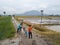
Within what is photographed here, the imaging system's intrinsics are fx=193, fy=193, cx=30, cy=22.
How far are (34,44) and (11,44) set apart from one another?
203 centimetres

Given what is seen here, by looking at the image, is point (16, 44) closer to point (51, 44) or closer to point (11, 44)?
point (11, 44)

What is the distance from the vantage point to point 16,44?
16453 mm

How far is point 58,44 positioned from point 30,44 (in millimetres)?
2770

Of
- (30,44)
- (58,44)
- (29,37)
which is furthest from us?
(29,37)

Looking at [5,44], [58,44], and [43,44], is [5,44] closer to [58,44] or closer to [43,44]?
[43,44]

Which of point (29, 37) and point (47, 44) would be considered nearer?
point (47, 44)

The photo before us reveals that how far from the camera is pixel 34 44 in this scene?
16484 mm

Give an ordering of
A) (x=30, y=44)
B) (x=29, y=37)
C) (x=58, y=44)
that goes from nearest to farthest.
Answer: (x=30, y=44)
(x=58, y=44)
(x=29, y=37)

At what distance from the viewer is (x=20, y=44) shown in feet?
53.9

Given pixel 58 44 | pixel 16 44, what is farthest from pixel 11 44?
pixel 58 44

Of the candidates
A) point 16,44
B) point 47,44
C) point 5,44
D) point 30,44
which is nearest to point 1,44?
point 5,44

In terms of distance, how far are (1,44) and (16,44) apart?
5.21ft

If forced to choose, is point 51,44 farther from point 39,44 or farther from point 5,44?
point 5,44

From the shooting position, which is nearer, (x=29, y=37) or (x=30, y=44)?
(x=30, y=44)
